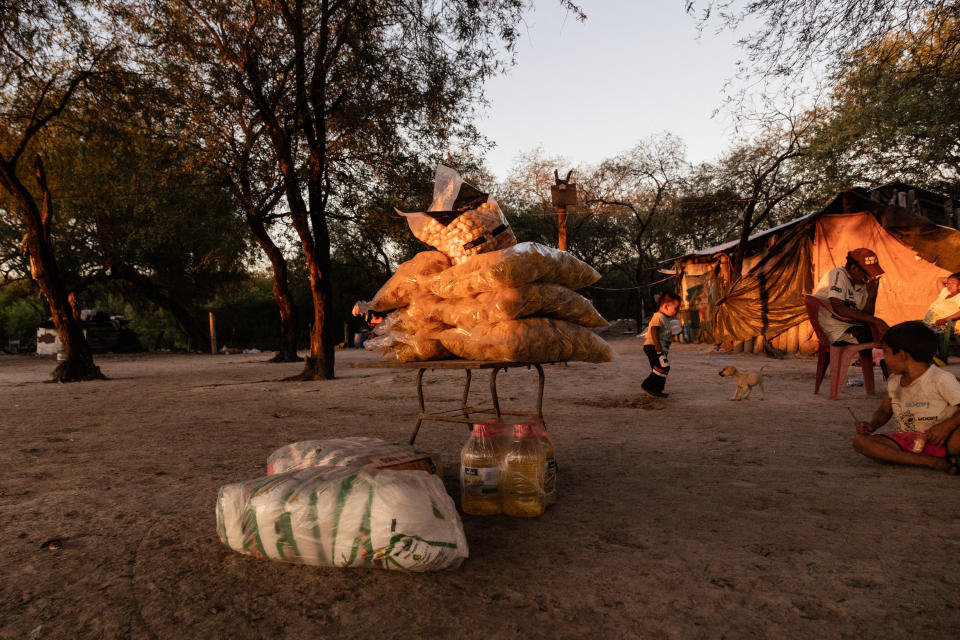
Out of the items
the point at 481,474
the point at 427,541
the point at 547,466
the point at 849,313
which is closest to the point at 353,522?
the point at 427,541

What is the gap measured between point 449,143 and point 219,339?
19.0 meters

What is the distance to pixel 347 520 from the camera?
1.87m

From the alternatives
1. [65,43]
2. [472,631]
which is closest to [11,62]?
[65,43]

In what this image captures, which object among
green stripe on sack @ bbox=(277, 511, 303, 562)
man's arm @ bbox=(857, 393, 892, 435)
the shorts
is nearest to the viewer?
green stripe on sack @ bbox=(277, 511, 303, 562)

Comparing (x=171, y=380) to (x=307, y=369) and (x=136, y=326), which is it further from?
(x=136, y=326)

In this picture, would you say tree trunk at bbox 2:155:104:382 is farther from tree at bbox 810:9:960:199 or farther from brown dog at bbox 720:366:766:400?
tree at bbox 810:9:960:199

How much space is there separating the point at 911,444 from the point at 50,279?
41.6 feet

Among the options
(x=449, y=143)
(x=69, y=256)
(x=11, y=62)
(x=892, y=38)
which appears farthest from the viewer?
(x=69, y=256)

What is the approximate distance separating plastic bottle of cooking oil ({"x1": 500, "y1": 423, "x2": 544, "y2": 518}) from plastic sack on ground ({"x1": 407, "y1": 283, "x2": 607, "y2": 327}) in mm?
725

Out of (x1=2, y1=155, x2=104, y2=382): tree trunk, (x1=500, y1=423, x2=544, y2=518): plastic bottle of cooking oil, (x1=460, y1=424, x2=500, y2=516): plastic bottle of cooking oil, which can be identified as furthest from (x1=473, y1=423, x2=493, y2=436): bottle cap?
(x1=2, y1=155, x2=104, y2=382): tree trunk

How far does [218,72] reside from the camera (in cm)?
902

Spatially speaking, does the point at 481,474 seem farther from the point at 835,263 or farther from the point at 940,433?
the point at 835,263

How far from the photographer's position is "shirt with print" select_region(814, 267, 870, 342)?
572 cm

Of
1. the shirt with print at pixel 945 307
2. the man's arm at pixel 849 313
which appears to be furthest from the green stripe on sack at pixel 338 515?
the shirt with print at pixel 945 307
